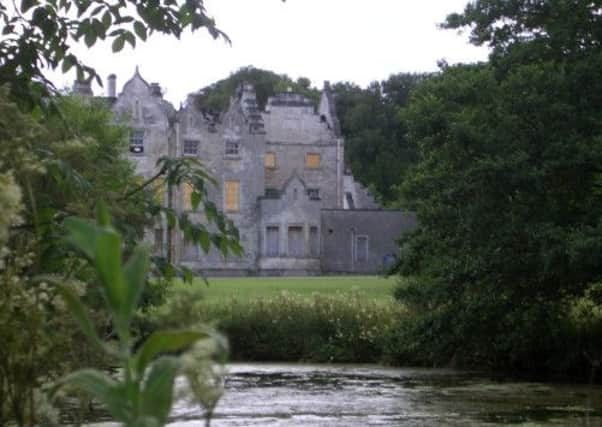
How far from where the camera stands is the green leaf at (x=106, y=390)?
1.94 m

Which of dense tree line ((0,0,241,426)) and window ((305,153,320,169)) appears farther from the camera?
window ((305,153,320,169))

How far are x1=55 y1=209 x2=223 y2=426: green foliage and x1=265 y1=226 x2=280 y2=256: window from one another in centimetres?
6377

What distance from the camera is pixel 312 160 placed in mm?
70250

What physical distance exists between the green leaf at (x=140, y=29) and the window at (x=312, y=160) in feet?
208

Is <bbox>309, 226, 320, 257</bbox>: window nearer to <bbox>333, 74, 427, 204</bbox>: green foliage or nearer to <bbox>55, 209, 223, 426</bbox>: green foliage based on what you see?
<bbox>333, 74, 427, 204</bbox>: green foliage

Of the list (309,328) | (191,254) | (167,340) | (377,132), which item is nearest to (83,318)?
(167,340)

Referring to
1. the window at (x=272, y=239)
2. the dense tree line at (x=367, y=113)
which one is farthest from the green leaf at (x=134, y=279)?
the dense tree line at (x=367, y=113)

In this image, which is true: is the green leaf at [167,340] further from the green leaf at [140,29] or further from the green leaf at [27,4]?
the green leaf at [27,4]

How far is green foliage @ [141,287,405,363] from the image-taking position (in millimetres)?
23484

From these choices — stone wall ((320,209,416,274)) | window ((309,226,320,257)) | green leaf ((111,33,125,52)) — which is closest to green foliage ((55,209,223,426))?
green leaf ((111,33,125,52))

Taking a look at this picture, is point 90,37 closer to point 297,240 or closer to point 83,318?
point 83,318

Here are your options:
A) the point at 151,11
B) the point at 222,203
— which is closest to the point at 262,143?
the point at 222,203

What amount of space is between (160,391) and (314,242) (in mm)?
64353

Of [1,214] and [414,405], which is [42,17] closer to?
[1,214]
